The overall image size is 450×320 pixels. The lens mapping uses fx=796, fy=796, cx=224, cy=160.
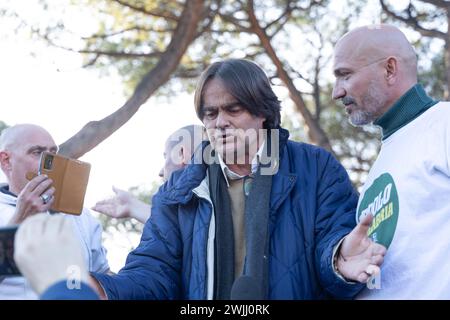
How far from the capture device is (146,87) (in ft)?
22.4

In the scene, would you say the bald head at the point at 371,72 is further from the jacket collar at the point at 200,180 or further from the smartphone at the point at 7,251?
the smartphone at the point at 7,251

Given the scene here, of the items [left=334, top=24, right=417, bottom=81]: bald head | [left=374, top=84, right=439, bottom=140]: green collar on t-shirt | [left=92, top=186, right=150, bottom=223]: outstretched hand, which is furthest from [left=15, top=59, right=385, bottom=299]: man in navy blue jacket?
[left=92, top=186, right=150, bottom=223]: outstretched hand

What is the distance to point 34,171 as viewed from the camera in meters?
4.34

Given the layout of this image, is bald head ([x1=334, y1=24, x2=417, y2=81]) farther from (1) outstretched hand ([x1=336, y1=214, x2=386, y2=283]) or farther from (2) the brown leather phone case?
(2) the brown leather phone case

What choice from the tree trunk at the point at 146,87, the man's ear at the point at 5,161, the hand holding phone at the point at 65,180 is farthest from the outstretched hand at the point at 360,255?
the tree trunk at the point at 146,87

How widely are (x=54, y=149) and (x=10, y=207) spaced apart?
431mm

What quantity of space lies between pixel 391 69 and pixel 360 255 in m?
1.04

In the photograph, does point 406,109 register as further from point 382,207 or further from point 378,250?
point 378,250

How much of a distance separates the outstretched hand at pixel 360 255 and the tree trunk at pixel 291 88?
5.57 metres

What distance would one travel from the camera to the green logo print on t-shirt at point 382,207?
9.27 ft

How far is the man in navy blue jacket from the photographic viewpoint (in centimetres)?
267

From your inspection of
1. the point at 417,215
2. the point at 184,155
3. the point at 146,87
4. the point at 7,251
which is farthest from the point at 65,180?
the point at 146,87

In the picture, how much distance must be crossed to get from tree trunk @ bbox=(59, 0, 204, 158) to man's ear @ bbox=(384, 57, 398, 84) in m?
3.08
